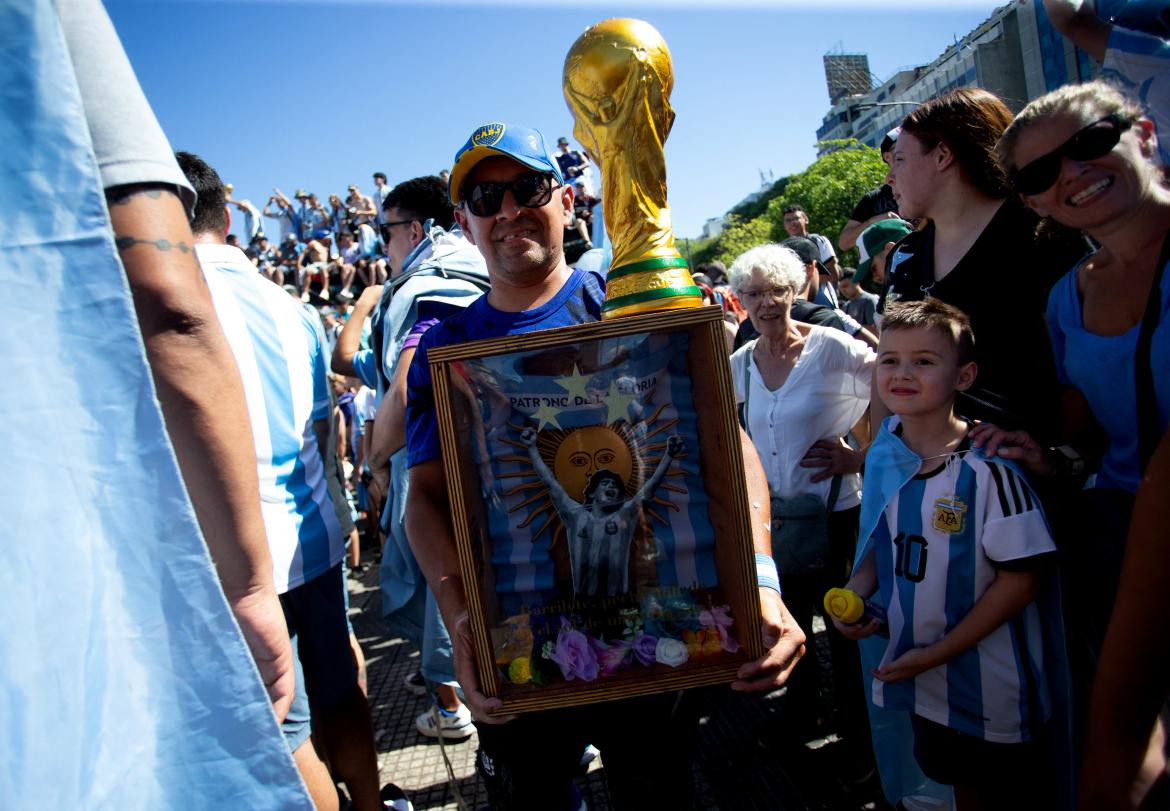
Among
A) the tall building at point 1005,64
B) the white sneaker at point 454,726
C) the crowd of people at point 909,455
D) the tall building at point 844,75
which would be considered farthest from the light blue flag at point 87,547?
the tall building at point 844,75

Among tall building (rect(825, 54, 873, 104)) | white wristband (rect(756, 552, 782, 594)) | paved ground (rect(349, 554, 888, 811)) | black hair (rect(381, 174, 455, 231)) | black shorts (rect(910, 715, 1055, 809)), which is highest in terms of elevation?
tall building (rect(825, 54, 873, 104))

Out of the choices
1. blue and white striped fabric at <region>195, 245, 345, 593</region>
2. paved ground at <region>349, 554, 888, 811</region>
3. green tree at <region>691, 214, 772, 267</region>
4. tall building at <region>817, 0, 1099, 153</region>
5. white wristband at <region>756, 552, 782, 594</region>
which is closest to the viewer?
white wristband at <region>756, 552, 782, 594</region>

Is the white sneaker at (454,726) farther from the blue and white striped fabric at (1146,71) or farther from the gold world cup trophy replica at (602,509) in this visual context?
the blue and white striped fabric at (1146,71)

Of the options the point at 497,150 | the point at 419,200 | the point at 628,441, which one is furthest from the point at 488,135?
the point at 419,200

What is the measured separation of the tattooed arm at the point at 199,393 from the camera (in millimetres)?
1123

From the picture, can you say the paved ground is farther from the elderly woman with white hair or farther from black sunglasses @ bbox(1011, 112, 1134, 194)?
black sunglasses @ bbox(1011, 112, 1134, 194)

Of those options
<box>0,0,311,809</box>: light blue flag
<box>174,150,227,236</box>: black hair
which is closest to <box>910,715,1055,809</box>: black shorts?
<box>0,0,311,809</box>: light blue flag

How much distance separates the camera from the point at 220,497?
1.20 m

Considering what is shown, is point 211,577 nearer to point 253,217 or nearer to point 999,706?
point 999,706

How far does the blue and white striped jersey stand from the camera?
1810mm

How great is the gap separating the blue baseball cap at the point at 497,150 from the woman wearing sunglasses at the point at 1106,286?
1148mm

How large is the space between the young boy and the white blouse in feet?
2.76

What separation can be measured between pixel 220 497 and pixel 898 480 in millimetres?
1760

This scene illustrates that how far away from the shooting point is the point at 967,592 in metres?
1.87
